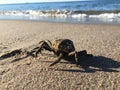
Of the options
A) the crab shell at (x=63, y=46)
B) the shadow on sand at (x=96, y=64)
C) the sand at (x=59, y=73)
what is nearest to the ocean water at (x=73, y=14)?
the shadow on sand at (x=96, y=64)

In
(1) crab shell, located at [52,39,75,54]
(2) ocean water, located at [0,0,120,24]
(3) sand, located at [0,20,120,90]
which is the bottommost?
(2) ocean water, located at [0,0,120,24]

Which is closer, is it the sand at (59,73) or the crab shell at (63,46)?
the sand at (59,73)

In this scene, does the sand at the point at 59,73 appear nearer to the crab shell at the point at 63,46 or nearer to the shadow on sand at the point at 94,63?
the shadow on sand at the point at 94,63

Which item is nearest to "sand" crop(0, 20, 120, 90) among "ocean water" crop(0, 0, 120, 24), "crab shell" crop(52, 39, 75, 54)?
"crab shell" crop(52, 39, 75, 54)

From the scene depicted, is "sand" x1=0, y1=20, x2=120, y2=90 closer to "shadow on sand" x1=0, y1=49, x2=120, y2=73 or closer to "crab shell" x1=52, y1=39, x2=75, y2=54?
"shadow on sand" x1=0, y1=49, x2=120, y2=73

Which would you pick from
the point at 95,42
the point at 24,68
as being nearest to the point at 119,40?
the point at 95,42

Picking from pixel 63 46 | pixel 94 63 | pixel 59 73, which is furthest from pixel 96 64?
pixel 59 73

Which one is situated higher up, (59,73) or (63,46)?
(63,46)

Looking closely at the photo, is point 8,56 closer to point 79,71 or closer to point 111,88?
point 79,71

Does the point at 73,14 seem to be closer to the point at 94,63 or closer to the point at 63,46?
the point at 94,63

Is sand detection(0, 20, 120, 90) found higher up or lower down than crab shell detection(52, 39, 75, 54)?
lower down

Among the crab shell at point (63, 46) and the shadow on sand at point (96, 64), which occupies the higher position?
the crab shell at point (63, 46)
